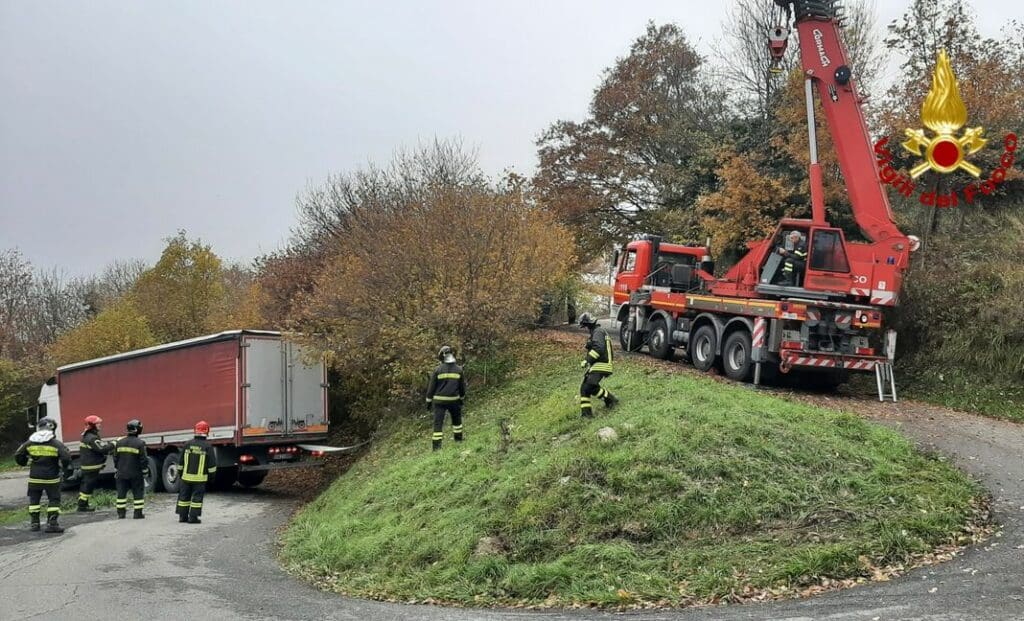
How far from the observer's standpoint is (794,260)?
50.8 feet

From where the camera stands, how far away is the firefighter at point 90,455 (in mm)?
14062

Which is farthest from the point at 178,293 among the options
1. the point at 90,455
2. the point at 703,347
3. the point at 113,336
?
the point at 703,347

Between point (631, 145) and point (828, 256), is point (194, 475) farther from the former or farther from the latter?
point (631, 145)

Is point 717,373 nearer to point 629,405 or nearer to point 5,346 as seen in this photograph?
point 629,405

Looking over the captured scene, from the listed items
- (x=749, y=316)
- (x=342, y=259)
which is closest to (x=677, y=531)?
(x=749, y=316)

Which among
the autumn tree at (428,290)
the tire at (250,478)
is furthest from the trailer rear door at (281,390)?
the tire at (250,478)

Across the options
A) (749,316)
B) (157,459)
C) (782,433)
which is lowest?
(157,459)

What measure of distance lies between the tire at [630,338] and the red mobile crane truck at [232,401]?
25.5 feet

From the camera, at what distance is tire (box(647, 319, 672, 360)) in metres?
18.6

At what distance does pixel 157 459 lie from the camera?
58.6 ft

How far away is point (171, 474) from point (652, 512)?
1297 centimetres

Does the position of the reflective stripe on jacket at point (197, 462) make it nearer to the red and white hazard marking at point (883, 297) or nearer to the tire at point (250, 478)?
the tire at point (250, 478)

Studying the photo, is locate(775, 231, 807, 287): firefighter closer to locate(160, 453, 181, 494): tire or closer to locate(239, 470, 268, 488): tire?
locate(239, 470, 268, 488): tire

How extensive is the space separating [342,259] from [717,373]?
8840mm
